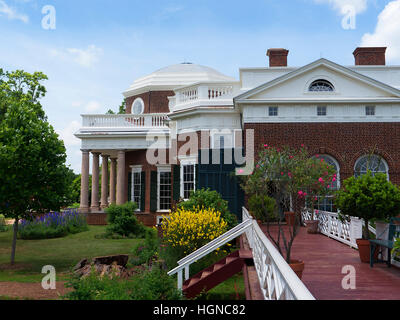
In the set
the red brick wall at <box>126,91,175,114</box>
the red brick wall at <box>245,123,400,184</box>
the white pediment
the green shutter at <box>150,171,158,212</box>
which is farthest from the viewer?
the red brick wall at <box>126,91,175,114</box>

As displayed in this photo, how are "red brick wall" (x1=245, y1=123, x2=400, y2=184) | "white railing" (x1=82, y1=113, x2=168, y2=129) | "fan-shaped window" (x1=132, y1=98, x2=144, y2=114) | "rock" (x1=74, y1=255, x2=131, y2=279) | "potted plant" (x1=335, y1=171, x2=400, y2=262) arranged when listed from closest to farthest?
"potted plant" (x1=335, y1=171, x2=400, y2=262) < "rock" (x1=74, y1=255, x2=131, y2=279) < "red brick wall" (x1=245, y1=123, x2=400, y2=184) < "white railing" (x1=82, y1=113, x2=168, y2=129) < "fan-shaped window" (x1=132, y1=98, x2=144, y2=114)

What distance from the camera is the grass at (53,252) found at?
10875mm

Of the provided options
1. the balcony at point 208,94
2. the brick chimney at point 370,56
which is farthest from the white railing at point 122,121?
the brick chimney at point 370,56

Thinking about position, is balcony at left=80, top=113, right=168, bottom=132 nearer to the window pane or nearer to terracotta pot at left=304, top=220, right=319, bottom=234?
the window pane

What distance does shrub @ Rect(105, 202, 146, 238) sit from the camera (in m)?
18.1


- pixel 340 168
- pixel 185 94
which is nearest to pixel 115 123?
pixel 185 94

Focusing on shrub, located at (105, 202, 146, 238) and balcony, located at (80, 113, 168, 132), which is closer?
shrub, located at (105, 202, 146, 238)

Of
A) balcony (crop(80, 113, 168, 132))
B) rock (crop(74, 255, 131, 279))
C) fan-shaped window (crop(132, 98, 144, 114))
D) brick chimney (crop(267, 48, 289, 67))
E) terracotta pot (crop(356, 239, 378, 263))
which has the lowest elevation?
rock (crop(74, 255, 131, 279))

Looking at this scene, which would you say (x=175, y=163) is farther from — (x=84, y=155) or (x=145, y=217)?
(x=84, y=155)

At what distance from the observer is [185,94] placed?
20359mm

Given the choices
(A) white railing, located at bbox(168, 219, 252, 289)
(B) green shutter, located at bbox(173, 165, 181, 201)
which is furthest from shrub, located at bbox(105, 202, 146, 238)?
(A) white railing, located at bbox(168, 219, 252, 289)

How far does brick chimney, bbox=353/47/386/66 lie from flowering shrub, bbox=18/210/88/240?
57.9 feet

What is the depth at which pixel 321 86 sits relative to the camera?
58.3ft

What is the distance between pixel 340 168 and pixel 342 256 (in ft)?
27.1
